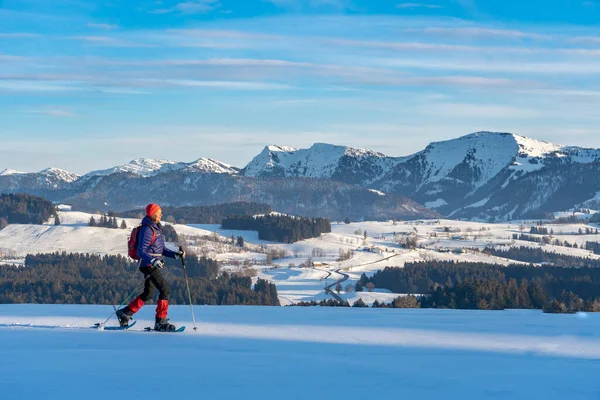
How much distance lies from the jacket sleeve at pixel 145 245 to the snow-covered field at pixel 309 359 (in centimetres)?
148

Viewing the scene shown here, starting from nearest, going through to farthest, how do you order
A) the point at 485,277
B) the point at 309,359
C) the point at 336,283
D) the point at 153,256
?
the point at 309,359 < the point at 153,256 < the point at 485,277 < the point at 336,283

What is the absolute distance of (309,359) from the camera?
14.2m

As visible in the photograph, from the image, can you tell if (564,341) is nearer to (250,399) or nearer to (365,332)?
(365,332)

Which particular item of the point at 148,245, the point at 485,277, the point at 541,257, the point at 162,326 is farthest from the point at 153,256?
the point at 541,257

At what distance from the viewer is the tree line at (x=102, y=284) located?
7931cm

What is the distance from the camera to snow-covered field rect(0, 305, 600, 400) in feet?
38.0

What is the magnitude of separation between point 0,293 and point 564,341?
3498 inches

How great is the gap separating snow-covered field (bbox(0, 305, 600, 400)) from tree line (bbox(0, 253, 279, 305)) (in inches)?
1997

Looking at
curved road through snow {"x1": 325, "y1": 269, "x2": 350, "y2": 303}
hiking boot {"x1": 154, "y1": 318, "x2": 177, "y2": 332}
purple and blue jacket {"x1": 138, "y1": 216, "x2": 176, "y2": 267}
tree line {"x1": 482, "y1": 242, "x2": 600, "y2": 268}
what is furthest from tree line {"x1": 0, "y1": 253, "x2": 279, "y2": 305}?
tree line {"x1": 482, "y1": 242, "x2": 600, "y2": 268}

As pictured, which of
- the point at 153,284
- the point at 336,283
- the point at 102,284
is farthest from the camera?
the point at 336,283

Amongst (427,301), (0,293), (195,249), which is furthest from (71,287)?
(195,249)

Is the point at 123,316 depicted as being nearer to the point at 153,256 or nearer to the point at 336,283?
the point at 153,256

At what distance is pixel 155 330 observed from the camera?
17.9 m

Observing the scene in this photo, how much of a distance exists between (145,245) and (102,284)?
8450cm
